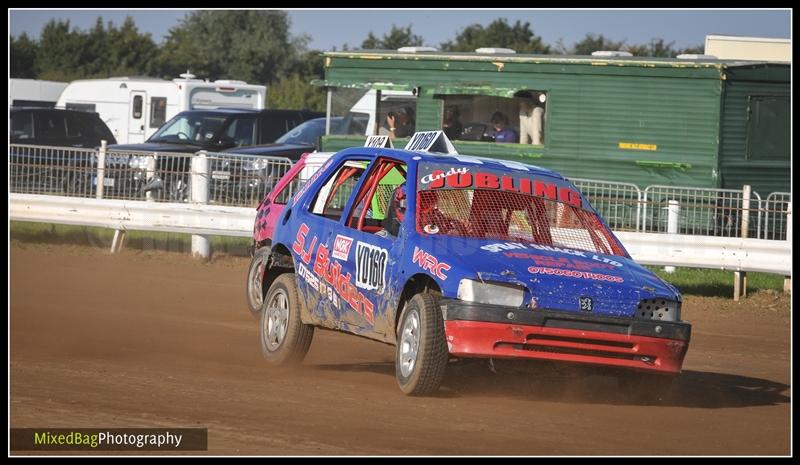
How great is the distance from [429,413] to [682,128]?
510 inches

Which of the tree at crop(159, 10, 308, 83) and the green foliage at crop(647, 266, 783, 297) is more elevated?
the tree at crop(159, 10, 308, 83)

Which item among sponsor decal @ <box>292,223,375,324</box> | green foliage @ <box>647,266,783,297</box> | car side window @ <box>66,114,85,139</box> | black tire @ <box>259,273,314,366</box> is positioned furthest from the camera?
car side window @ <box>66,114,85,139</box>

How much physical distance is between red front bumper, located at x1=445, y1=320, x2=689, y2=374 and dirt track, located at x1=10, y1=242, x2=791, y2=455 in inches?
12.4

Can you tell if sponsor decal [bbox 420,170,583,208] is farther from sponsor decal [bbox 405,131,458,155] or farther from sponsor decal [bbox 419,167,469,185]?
sponsor decal [bbox 405,131,458,155]

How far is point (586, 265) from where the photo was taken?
315 inches

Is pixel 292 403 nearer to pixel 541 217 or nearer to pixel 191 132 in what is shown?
pixel 541 217

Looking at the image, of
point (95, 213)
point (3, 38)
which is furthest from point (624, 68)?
point (3, 38)

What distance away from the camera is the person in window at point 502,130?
1995 centimetres

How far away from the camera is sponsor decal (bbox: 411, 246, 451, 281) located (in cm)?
776

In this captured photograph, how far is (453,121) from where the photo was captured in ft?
66.8

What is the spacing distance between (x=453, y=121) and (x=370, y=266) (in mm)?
12149

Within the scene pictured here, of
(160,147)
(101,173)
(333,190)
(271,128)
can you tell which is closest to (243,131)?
(271,128)

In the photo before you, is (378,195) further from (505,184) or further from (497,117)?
(497,117)

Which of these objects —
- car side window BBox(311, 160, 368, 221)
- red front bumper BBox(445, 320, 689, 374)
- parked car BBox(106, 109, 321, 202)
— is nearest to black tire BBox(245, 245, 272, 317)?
car side window BBox(311, 160, 368, 221)
